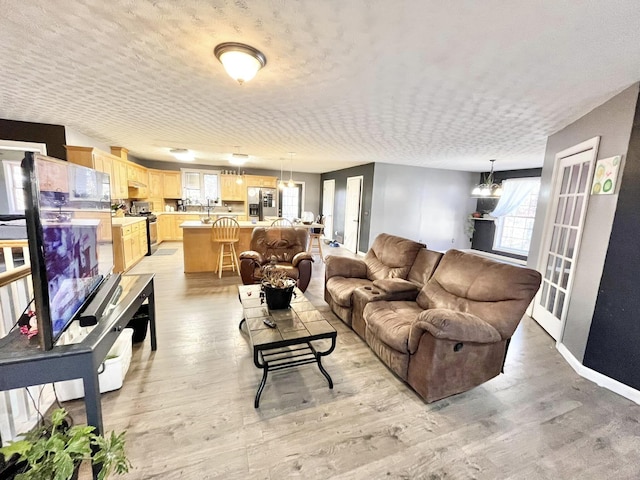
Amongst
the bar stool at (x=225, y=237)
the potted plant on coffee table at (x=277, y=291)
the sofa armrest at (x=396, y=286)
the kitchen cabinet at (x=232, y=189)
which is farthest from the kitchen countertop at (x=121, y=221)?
the sofa armrest at (x=396, y=286)

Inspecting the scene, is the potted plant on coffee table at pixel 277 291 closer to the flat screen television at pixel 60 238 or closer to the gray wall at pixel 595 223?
the flat screen television at pixel 60 238

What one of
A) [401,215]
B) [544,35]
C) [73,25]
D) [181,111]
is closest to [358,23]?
[544,35]

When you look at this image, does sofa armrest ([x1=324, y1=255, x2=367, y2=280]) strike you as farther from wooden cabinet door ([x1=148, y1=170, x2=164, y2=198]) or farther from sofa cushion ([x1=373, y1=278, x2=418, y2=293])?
wooden cabinet door ([x1=148, y1=170, x2=164, y2=198])

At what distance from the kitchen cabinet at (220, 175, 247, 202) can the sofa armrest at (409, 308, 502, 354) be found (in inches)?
296

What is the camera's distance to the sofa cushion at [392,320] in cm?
204

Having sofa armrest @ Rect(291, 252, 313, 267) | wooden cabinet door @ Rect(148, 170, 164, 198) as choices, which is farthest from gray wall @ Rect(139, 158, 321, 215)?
sofa armrest @ Rect(291, 252, 313, 267)

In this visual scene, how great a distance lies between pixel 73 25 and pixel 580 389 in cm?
436

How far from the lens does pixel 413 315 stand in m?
2.34

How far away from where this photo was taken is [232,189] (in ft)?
27.5

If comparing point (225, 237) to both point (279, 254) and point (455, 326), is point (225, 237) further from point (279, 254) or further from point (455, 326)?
point (455, 326)

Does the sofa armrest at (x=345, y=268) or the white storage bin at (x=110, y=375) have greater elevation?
the sofa armrest at (x=345, y=268)

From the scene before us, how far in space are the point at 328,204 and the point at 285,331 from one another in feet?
24.7

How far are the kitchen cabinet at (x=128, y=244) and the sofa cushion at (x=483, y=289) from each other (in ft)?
15.5

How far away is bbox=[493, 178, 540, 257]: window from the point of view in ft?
20.7
